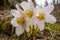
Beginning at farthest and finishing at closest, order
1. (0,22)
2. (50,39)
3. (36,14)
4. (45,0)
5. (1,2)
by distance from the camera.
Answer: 1. (1,2)
2. (45,0)
3. (0,22)
4. (50,39)
5. (36,14)

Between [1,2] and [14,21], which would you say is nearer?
[14,21]

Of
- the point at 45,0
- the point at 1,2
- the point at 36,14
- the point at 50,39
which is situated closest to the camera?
the point at 36,14

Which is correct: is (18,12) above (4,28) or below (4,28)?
above

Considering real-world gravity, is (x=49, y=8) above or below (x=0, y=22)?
above

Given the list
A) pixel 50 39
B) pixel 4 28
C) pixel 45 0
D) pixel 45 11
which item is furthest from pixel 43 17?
pixel 45 0

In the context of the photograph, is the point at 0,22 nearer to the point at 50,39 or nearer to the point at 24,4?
the point at 50,39

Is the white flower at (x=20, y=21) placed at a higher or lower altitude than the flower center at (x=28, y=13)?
lower

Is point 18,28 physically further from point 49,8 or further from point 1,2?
point 1,2

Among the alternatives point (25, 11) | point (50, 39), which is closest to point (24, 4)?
point (25, 11)

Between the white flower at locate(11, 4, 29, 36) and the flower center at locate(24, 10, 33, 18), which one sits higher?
the flower center at locate(24, 10, 33, 18)
